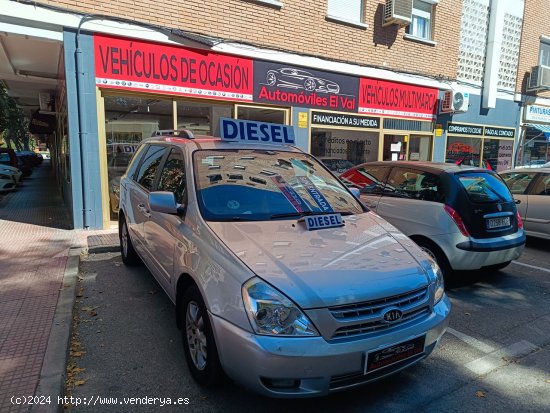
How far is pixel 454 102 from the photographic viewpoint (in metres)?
11.8

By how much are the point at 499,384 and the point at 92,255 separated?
553cm

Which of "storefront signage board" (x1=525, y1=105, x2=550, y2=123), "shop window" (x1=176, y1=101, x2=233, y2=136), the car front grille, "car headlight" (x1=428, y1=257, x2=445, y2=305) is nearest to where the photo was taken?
the car front grille

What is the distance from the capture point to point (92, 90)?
22.9ft

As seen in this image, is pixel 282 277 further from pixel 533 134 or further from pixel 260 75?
pixel 533 134

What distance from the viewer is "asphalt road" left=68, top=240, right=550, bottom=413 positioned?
2.64m

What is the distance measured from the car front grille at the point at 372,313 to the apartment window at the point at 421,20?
10788mm

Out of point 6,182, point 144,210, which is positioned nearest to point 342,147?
point 144,210

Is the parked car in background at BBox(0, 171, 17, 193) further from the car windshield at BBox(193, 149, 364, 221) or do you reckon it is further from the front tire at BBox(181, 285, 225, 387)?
the front tire at BBox(181, 285, 225, 387)

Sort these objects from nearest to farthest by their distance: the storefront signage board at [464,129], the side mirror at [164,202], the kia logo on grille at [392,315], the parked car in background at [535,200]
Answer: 1. the kia logo on grille at [392,315]
2. the side mirror at [164,202]
3. the parked car in background at [535,200]
4. the storefront signage board at [464,129]

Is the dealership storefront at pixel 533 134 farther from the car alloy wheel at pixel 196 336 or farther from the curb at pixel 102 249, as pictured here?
the car alloy wheel at pixel 196 336

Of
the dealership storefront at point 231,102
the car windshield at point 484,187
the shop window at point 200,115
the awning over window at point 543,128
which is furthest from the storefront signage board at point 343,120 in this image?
the awning over window at point 543,128

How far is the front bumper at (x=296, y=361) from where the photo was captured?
2160 millimetres

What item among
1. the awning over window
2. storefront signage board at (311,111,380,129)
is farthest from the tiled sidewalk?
the awning over window

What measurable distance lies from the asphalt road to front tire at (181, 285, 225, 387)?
0.14 m
